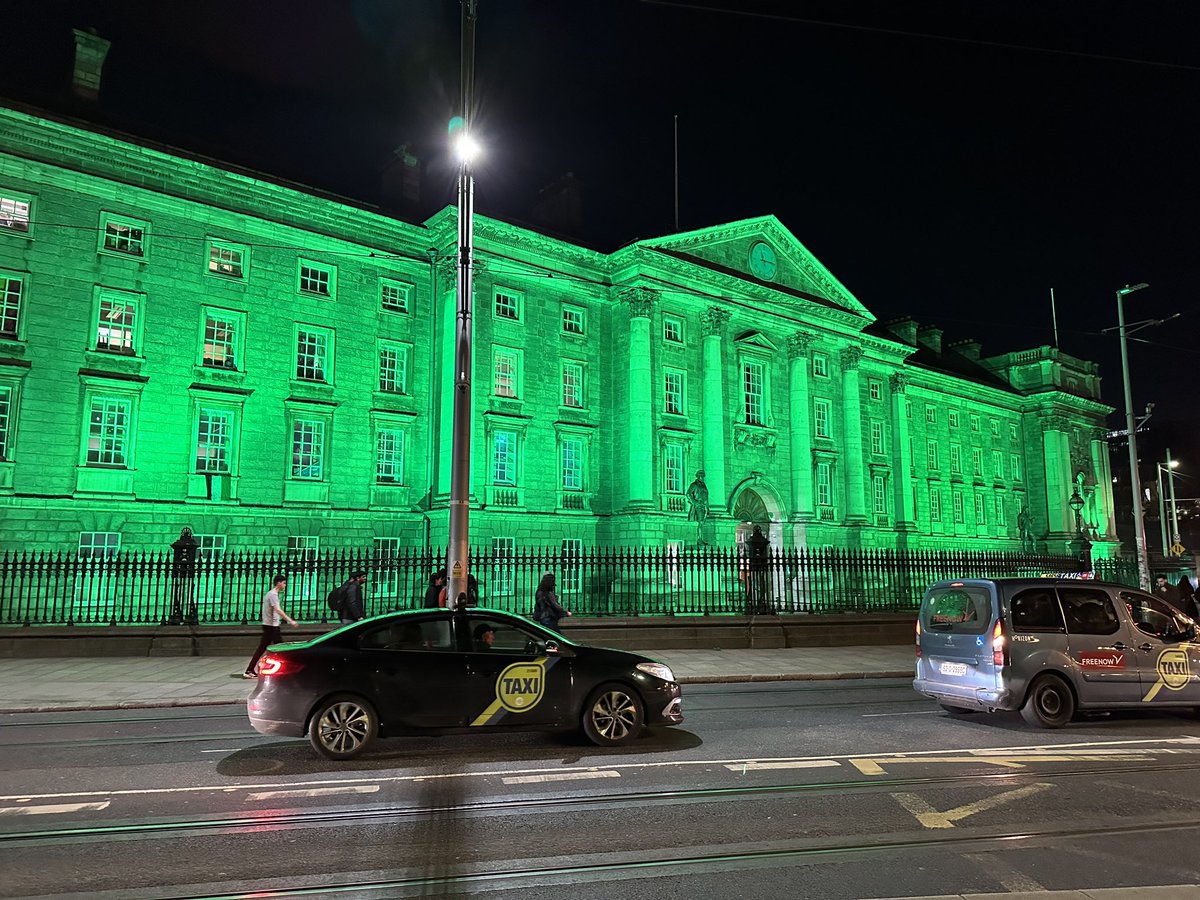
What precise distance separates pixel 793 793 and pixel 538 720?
2787 millimetres

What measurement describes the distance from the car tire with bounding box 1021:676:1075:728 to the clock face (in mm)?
33454

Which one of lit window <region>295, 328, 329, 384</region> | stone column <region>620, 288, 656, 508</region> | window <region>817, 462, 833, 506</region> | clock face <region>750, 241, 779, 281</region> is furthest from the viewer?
window <region>817, 462, 833, 506</region>

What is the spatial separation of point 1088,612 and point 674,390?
28022 mm

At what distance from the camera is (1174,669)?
382 inches

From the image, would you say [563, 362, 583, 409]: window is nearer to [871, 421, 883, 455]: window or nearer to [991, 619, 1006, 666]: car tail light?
[871, 421, 883, 455]: window

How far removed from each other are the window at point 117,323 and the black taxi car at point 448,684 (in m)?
22.3

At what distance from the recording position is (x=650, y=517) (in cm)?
3309

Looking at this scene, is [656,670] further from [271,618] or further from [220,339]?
[220,339]

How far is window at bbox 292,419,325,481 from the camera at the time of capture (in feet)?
93.7

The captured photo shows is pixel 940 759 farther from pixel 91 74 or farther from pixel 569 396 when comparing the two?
pixel 91 74

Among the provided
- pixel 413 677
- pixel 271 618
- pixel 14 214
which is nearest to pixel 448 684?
pixel 413 677

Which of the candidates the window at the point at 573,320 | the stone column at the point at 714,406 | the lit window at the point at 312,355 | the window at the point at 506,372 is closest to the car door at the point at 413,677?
the lit window at the point at 312,355

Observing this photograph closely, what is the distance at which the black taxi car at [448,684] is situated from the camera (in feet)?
25.3

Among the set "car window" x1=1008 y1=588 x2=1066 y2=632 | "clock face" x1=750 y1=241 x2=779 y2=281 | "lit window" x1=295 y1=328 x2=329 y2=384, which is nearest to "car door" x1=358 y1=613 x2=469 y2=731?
"car window" x1=1008 y1=588 x2=1066 y2=632
